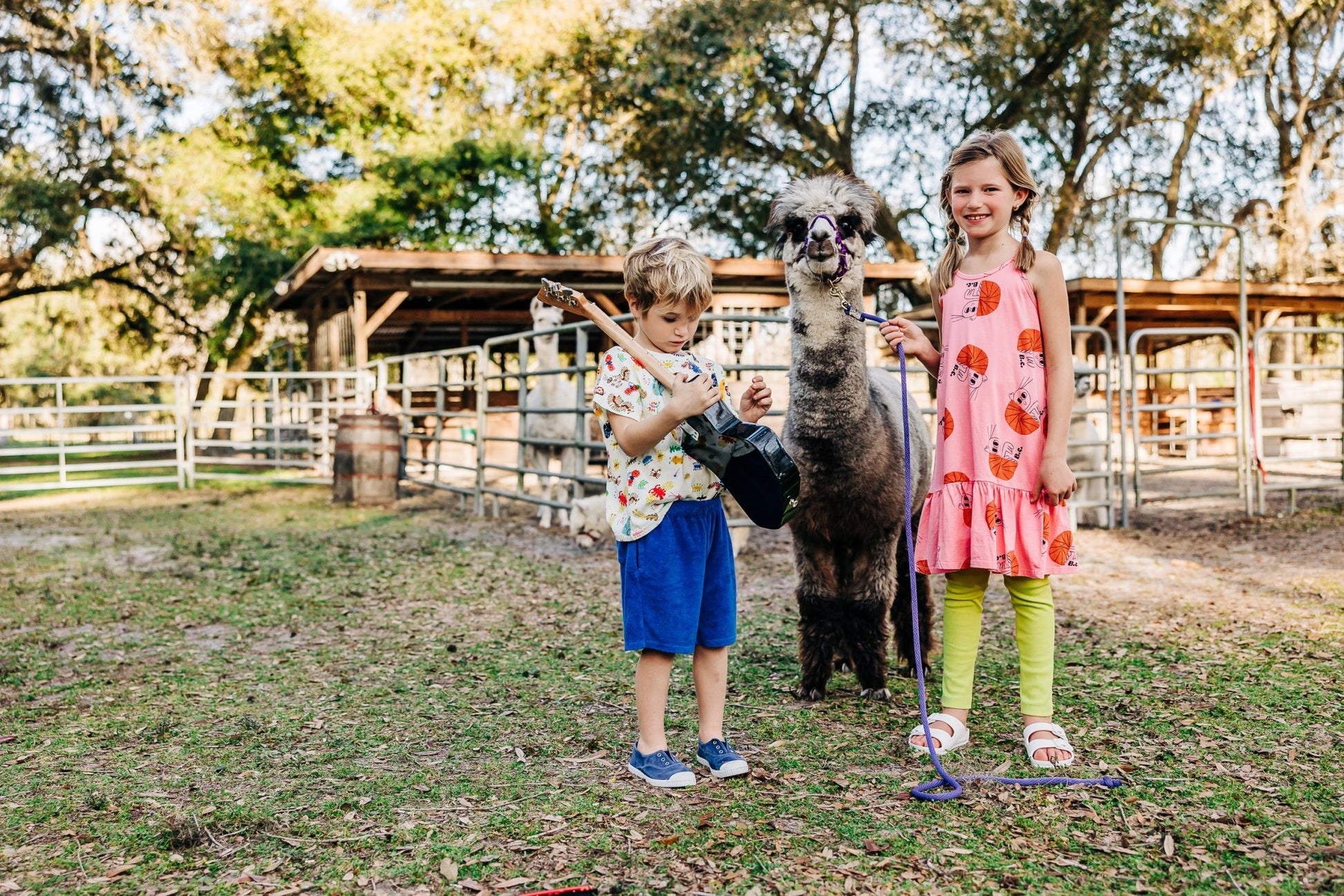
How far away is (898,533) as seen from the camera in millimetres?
3594

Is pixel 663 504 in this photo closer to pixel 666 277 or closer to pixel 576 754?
pixel 666 277

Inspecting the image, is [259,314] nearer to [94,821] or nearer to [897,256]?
[897,256]

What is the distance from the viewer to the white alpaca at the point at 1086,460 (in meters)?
8.50

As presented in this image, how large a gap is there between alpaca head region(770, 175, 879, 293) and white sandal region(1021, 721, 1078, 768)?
147 centimetres

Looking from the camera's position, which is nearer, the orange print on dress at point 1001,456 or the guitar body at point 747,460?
the guitar body at point 747,460

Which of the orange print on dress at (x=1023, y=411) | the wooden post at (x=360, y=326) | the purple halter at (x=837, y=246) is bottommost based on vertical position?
the orange print on dress at (x=1023, y=411)

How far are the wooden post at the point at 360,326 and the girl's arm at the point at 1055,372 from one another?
34.7ft

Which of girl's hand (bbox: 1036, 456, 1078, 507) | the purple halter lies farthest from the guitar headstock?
girl's hand (bbox: 1036, 456, 1078, 507)

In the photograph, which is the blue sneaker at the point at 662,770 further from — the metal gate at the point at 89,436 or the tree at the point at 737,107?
the tree at the point at 737,107

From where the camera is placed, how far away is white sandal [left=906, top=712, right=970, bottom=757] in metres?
2.95

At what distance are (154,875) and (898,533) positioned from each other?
242 centimetres

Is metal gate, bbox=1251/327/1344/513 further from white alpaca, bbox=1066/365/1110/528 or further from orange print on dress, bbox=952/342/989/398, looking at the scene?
orange print on dress, bbox=952/342/989/398

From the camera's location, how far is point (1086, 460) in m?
8.97

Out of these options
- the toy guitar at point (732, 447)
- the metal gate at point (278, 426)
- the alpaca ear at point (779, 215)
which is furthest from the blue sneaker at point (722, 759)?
the metal gate at point (278, 426)
